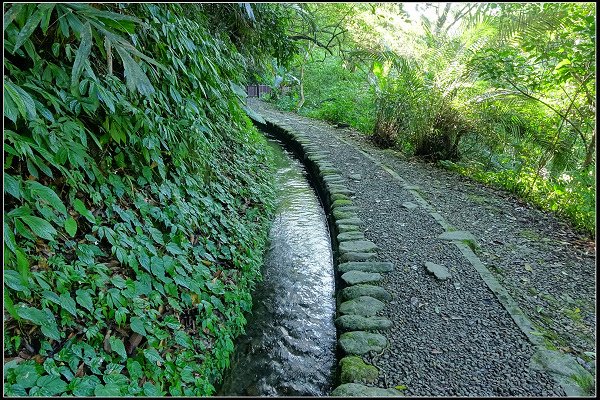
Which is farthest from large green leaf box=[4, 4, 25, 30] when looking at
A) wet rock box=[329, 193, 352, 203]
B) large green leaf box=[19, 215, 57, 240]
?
wet rock box=[329, 193, 352, 203]

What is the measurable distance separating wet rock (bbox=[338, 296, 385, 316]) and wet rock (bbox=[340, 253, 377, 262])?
0.55 metres

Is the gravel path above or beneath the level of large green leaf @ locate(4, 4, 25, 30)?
beneath

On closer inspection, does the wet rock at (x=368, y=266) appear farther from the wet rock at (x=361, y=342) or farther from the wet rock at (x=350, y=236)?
the wet rock at (x=361, y=342)

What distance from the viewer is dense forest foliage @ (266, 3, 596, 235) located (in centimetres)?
394

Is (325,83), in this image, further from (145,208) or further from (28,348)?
(28,348)

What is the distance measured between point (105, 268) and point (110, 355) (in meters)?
0.40

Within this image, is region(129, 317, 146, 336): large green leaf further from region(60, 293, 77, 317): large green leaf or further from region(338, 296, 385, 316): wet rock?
region(338, 296, 385, 316): wet rock

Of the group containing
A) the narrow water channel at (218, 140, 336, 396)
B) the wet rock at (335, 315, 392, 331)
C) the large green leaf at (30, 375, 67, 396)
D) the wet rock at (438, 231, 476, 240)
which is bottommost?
the narrow water channel at (218, 140, 336, 396)

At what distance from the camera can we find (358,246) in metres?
3.32

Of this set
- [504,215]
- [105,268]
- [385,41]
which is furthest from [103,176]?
[385,41]

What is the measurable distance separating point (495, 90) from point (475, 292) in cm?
329

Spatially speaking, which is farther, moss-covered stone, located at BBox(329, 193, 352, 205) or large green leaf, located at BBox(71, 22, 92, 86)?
moss-covered stone, located at BBox(329, 193, 352, 205)

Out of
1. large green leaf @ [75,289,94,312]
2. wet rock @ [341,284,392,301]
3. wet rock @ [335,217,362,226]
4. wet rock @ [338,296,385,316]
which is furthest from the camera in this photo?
wet rock @ [335,217,362,226]

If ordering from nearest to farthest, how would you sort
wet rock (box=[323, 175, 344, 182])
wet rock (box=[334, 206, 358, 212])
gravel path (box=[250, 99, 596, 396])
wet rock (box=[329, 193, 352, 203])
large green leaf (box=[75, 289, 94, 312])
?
large green leaf (box=[75, 289, 94, 312]), gravel path (box=[250, 99, 596, 396]), wet rock (box=[334, 206, 358, 212]), wet rock (box=[329, 193, 352, 203]), wet rock (box=[323, 175, 344, 182])
